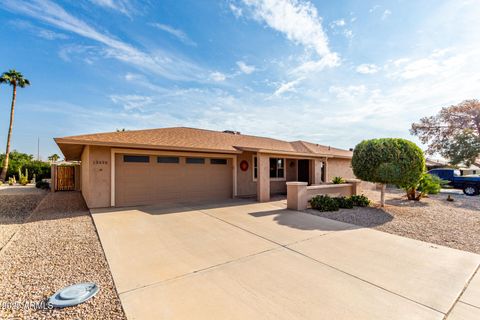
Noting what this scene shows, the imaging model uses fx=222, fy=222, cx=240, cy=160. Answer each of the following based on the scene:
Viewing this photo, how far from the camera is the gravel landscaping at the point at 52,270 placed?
2.72 m

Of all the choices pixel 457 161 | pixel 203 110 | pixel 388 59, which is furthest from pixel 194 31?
pixel 457 161

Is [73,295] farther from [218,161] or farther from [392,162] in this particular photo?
[392,162]

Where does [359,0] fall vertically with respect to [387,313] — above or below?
above

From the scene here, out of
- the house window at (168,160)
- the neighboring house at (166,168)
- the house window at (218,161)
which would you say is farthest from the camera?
the house window at (218,161)

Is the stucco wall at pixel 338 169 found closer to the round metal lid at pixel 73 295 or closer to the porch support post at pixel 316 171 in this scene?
the porch support post at pixel 316 171

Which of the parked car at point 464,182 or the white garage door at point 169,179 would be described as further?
the parked car at point 464,182

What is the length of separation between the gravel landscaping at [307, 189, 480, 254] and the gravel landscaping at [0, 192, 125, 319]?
7084 mm

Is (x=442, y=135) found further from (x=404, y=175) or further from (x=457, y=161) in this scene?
(x=404, y=175)

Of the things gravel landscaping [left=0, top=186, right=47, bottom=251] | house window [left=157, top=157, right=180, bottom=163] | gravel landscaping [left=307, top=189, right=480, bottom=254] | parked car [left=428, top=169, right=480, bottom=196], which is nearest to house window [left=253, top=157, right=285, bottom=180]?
gravel landscaping [left=307, top=189, right=480, bottom=254]

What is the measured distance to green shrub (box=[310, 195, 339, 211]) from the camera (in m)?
9.01

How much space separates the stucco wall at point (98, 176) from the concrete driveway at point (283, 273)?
2.67m

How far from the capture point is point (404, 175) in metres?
9.09

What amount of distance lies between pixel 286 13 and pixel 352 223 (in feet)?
26.3

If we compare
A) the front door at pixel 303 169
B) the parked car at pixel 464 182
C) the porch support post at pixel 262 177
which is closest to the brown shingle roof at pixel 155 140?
the porch support post at pixel 262 177
